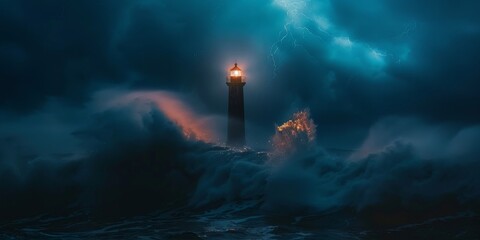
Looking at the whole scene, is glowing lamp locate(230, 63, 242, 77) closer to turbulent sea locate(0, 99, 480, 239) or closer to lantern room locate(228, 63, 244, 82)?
lantern room locate(228, 63, 244, 82)

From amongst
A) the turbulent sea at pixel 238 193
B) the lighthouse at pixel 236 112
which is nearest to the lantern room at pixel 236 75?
the lighthouse at pixel 236 112

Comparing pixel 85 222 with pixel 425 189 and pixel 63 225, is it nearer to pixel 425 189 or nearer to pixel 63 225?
pixel 63 225

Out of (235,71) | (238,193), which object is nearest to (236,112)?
(235,71)

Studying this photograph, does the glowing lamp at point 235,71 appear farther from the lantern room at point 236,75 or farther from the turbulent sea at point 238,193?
the turbulent sea at point 238,193

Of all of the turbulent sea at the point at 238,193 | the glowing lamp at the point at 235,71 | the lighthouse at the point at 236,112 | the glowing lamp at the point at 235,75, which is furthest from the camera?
the glowing lamp at the point at 235,71

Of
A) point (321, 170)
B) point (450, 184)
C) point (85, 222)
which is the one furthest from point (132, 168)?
point (450, 184)

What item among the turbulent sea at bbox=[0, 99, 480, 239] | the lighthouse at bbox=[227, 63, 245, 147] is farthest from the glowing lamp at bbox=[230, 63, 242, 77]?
the turbulent sea at bbox=[0, 99, 480, 239]

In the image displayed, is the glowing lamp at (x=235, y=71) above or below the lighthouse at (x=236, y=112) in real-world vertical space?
above
